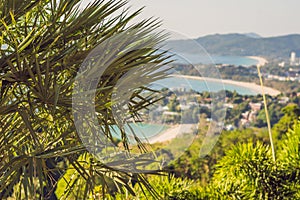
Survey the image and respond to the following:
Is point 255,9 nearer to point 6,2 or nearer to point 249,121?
point 249,121

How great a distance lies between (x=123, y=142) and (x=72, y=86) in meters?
0.43

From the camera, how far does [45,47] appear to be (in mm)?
1702

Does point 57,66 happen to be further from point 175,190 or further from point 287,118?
point 287,118

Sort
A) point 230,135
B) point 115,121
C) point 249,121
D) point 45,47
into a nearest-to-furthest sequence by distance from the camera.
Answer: point 45,47, point 115,121, point 230,135, point 249,121

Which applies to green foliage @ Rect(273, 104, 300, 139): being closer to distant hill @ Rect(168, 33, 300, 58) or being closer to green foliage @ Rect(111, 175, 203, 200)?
distant hill @ Rect(168, 33, 300, 58)

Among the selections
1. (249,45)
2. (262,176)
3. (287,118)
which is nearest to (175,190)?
(262,176)

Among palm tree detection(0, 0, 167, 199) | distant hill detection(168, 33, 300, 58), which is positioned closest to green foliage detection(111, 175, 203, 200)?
palm tree detection(0, 0, 167, 199)

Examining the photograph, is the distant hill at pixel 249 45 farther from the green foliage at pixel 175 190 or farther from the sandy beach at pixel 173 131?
the sandy beach at pixel 173 131

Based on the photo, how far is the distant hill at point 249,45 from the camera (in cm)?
1752

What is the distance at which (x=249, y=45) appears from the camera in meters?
21.7

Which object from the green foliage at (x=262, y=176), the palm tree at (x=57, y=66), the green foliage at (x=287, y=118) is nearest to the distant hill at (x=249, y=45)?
the green foliage at (x=287, y=118)

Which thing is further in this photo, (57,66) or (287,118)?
(287,118)

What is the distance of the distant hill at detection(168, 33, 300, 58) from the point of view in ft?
57.5

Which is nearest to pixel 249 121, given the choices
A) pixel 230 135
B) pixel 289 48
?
pixel 230 135
